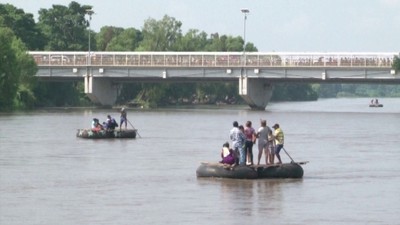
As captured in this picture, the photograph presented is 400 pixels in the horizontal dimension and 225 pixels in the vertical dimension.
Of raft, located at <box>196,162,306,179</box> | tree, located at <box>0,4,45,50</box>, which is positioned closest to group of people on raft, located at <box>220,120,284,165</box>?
raft, located at <box>196,162,306,179</box>

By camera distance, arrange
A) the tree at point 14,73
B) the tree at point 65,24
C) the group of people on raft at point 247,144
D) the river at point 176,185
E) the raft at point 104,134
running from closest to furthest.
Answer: the river at point 176,185 → the group of people on raft at point 247,144 → the raft at point 104,134 → the tree at point 14,73 → the tree at point 65,24

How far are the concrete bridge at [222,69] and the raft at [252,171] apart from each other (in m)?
98.0

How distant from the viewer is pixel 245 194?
4347 cm

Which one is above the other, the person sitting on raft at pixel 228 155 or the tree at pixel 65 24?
the tree at pixel 65 24

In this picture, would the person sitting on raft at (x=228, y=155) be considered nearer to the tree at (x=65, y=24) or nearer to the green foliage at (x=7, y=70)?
the green foliage at (x=7, y=70)

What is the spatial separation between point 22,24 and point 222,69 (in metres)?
32.3

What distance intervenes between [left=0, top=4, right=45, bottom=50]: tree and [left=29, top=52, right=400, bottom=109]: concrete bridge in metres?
9.41

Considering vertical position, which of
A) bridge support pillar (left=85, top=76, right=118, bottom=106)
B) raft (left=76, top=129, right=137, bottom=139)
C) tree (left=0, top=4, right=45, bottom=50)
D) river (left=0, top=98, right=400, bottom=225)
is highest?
tree (left=0, top=4, right=45, bottom=50)

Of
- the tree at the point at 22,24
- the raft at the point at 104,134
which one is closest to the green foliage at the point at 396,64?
the tree at the point at 22,24

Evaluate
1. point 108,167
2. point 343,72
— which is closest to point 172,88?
point 343,72

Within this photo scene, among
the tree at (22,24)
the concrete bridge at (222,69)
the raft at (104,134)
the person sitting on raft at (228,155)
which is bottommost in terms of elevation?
the raft at (104,134)

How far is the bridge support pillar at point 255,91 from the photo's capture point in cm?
15262

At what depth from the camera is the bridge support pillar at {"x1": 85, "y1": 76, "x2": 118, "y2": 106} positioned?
159 metres

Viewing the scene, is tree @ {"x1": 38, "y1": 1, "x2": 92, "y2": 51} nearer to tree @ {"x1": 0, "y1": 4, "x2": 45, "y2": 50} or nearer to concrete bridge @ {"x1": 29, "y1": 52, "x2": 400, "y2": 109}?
tree @ {"x1": 0, "y1": 4, "x2": 45, "y2": 50}
